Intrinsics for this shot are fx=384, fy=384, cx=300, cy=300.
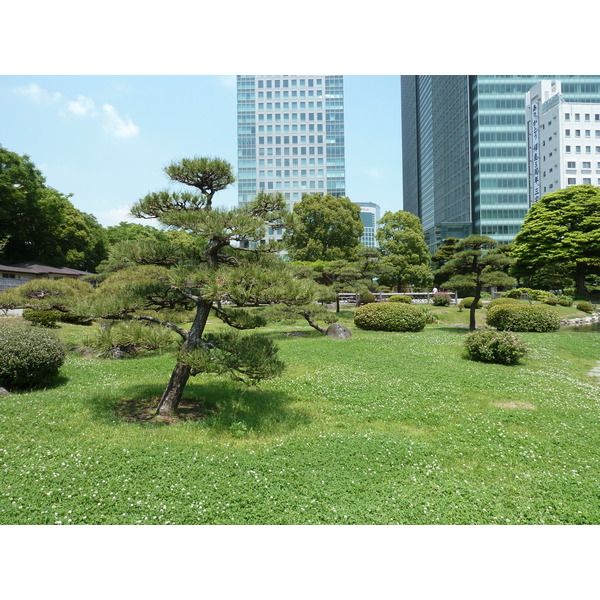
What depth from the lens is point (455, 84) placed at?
2714 inches

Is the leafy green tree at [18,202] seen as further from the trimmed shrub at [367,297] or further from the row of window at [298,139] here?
the row of window at [298,139]

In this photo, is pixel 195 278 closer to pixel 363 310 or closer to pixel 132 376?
pixel 132 376

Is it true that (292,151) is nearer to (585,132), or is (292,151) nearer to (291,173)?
(291,173)

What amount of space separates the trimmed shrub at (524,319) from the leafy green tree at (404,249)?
15.0 m

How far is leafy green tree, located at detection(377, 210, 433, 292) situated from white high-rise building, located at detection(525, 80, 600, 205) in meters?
39.3

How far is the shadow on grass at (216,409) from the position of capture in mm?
5449

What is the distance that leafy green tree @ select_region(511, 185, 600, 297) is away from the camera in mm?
29031

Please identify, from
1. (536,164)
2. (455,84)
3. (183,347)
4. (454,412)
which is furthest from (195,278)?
(455,84)

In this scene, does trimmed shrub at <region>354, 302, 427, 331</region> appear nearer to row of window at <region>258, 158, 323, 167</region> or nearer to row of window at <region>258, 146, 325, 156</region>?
row of window at <region>258, 158, 323, 167</region>

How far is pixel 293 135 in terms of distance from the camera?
72062 mm

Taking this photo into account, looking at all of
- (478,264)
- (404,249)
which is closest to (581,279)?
(404,249)

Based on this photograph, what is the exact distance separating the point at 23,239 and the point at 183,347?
34256 millimetres

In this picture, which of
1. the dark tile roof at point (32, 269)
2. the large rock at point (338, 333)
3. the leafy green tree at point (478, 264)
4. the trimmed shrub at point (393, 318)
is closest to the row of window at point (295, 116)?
the dark tile roof at point (32, 269)

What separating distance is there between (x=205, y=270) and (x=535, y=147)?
7374cm
